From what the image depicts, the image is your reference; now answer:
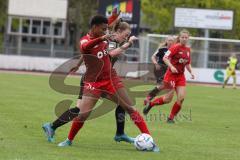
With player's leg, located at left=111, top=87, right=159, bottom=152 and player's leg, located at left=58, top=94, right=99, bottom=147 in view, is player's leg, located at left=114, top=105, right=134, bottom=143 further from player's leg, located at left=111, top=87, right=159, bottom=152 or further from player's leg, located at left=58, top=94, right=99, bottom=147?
player's leg, located at left=58, top=94, right=99, bottom=147

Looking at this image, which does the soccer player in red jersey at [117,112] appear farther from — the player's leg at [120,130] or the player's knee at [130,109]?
the player's knee at [130,109]

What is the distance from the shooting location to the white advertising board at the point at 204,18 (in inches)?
1949

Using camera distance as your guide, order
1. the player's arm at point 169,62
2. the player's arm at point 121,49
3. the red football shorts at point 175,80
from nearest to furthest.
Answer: the player's arm at point 121,49
the player's arm at point 169,62
the red football shorts at point 175,80

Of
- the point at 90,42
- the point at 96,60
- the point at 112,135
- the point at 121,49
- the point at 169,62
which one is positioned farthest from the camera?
the point at 169,62

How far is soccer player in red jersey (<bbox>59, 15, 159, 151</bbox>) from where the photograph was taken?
10906mm

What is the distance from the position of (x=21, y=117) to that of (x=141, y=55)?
29461mm

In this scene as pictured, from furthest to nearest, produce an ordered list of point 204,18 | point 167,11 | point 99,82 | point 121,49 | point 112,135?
point 167,11
point 204,18
point 112,135
point 99,82
point 121,49

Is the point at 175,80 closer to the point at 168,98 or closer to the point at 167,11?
the point at 168,98

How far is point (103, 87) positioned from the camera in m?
11.1

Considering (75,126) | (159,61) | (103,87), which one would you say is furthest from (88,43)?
(159,61)

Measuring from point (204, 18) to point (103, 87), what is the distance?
3916cm

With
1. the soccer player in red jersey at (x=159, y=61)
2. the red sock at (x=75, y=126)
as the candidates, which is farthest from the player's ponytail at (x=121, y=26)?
the soccer player in red jersey at (x=159, y=61)

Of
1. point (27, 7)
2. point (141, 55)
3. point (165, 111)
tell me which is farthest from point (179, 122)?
point (27, 7)

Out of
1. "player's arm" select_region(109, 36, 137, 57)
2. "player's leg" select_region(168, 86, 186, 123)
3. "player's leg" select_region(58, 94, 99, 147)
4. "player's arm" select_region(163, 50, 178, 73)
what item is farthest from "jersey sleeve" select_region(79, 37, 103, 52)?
"player's leg" select_region(168, 86, 186, 123)
